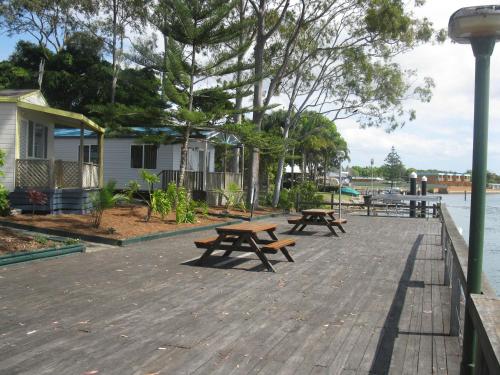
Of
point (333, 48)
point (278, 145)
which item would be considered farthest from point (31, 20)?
point (278, 145)

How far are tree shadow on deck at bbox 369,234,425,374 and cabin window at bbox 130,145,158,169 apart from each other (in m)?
16.9

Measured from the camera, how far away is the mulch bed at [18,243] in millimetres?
9219

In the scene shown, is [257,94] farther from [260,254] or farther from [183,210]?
[260,254]

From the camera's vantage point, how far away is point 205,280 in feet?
25.2

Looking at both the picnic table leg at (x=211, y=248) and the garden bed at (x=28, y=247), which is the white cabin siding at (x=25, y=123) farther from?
the picnic table leg at (x=211, y=248)

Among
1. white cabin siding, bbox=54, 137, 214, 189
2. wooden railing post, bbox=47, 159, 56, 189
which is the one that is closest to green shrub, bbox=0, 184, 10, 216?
wooden railing post, bbox=47, 159, 56, 189

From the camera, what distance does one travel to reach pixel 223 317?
5691mm

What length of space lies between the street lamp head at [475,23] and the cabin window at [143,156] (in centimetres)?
2121

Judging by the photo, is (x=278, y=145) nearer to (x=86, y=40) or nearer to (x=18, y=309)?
(x=18, y=309)

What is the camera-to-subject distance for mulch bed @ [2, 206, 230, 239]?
12.2 metres

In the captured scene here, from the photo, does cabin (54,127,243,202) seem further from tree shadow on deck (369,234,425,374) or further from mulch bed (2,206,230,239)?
tree shadow on deck (369,234,425,374)

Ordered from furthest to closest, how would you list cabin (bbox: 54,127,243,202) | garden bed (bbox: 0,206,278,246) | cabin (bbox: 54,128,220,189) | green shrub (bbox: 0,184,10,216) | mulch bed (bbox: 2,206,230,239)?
cabin (bbox: 54,128,220,189) < cabin (bbox: 54,127,243,202) < green shrub (bbox: 0,184,10,216) < mulch bed (bbox: 2,206,230,239) < garden bed (bbox: 0,206,278,246)

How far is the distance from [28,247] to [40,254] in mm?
546

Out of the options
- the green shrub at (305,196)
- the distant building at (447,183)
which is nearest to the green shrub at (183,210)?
the green shrub at (305,196)
